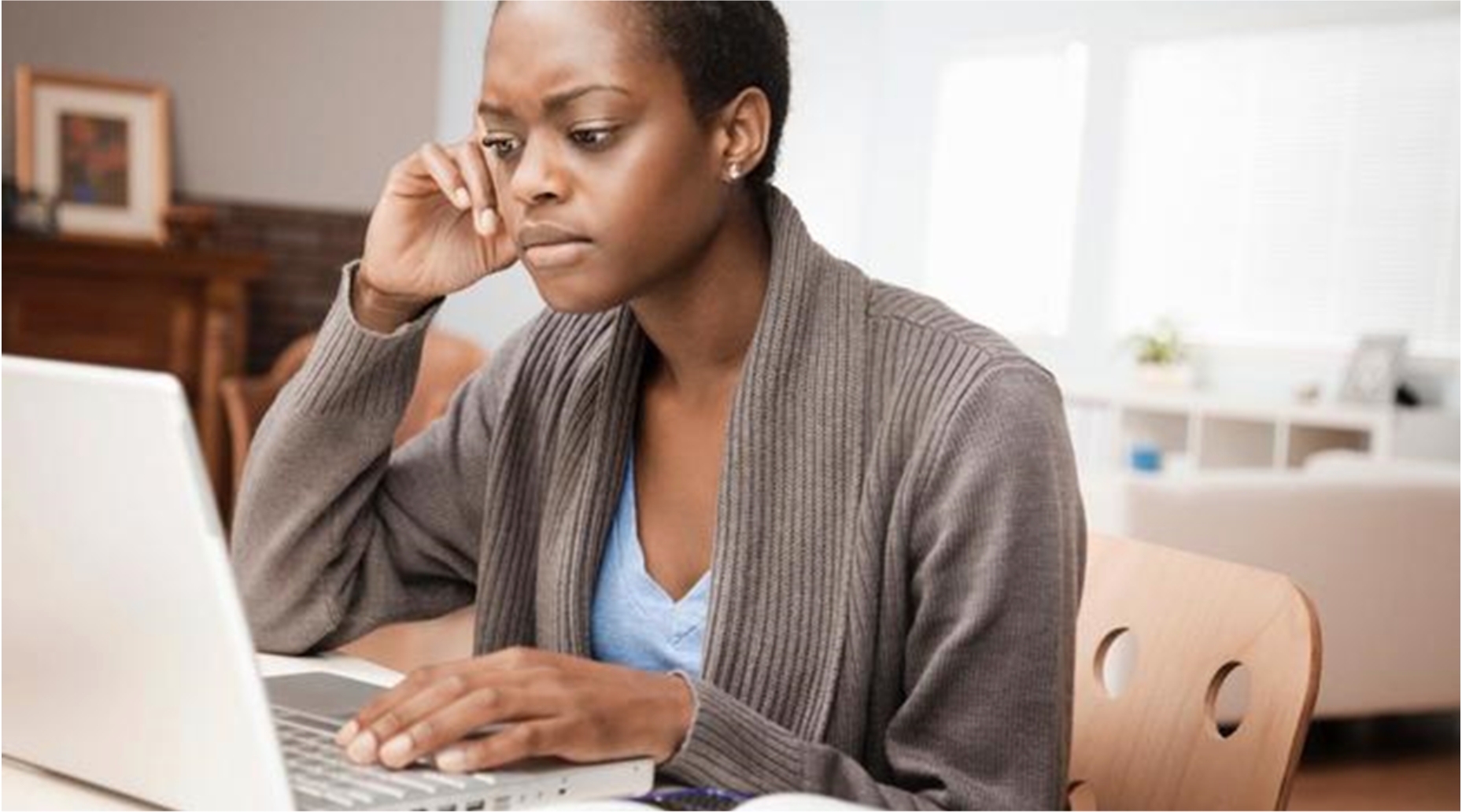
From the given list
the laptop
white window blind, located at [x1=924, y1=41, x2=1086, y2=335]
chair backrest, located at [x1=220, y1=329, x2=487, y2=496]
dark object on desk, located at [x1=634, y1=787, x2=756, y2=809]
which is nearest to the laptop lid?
the laptop

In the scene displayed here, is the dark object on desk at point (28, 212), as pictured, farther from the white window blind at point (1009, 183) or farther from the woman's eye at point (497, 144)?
the woman's eye at point (497, 144)

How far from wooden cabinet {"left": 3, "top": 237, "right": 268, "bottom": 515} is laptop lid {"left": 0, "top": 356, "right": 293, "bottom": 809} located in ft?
15.9

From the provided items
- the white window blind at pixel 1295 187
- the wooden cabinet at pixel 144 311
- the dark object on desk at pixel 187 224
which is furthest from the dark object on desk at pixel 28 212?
the white window blind at pixel 1295 187

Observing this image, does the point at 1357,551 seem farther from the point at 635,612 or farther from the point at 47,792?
the point at 47,792

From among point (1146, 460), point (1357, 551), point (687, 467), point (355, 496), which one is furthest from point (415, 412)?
point (687, 467)

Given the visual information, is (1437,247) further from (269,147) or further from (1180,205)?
(269,147)

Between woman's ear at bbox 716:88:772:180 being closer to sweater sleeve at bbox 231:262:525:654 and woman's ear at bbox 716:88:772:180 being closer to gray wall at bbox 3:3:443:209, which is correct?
sweater sleeve at bbox 231:262:525:654

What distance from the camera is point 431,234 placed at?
1489 mm

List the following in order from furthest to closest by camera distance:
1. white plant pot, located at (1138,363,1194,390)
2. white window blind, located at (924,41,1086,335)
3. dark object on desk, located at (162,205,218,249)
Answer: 1. white window blind, located at (924,41,1086,335)
2. white plant pot, located at (1138,363,1194,390)
3. dark object on desk, located at (162,205,218,249)

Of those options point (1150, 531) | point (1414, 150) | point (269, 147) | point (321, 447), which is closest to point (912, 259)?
point (1414, 150)

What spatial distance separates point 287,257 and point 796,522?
5.13 metres

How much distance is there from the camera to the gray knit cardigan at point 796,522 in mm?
1245

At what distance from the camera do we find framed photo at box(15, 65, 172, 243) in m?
5.81

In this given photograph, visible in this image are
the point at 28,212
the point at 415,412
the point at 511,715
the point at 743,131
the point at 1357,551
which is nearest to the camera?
the point at 511,715
